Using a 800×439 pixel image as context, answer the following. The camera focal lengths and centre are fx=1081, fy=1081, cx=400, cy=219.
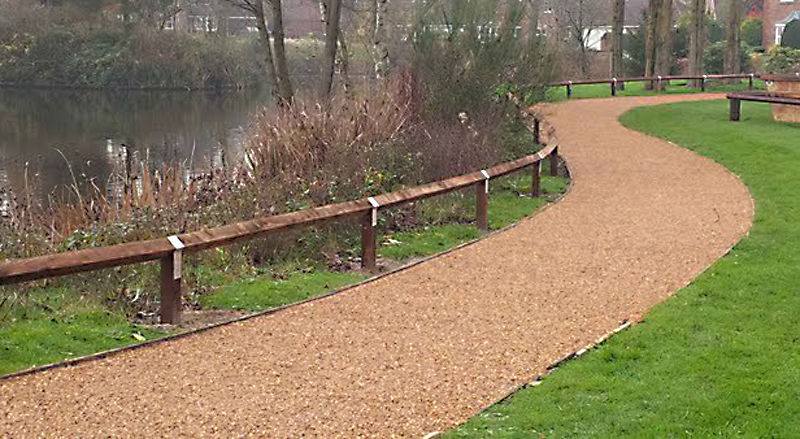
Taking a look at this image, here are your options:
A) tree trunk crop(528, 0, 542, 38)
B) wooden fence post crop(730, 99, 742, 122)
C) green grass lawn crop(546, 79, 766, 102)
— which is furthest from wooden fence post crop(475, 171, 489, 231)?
green grass lawn crop(546, 79, 766, 102)

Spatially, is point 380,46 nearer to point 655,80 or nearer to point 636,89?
point 655,80

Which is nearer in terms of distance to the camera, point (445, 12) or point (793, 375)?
point (793, 375)

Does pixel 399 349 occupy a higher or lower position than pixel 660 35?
lower

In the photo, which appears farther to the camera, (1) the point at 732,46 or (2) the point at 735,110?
(1) the point at 732,46

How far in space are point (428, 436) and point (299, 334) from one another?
7.84 ft

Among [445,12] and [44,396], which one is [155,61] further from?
[44,396]

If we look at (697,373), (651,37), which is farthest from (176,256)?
(651,37)

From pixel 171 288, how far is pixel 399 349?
1.98m

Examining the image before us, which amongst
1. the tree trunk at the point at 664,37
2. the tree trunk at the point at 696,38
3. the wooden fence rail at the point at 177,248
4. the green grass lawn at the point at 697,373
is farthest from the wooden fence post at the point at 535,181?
the tree trunk at the point at 664,37

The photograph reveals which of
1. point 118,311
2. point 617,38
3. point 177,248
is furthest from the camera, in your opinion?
point 617,38

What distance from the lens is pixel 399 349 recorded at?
796cm

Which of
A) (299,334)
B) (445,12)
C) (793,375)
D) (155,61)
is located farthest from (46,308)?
(155,61)

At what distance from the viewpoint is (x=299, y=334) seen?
8312 millimetres

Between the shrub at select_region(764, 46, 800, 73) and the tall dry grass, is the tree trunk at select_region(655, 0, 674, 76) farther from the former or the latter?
the tall dry grass
